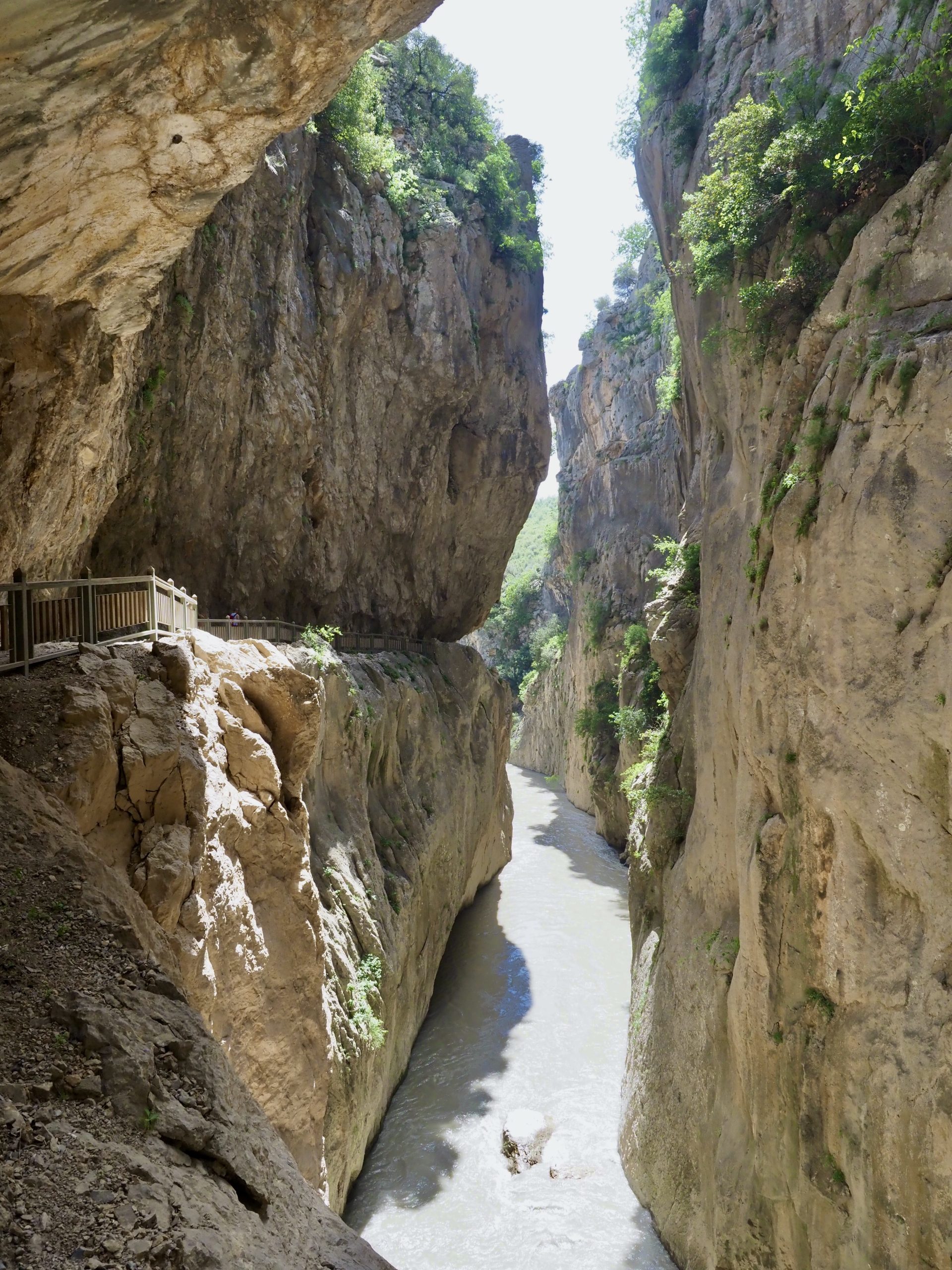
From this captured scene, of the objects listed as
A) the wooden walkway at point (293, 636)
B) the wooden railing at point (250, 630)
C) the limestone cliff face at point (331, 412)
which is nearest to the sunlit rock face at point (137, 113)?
the limestone cliff face at point (331, 412)

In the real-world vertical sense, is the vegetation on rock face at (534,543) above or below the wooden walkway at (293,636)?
above

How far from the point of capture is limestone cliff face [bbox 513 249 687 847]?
124 feet

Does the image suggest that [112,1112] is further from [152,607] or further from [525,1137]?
[525,1137]

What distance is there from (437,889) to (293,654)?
10.2 metres

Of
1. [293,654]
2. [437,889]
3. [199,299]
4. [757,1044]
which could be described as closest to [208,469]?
[199,299]

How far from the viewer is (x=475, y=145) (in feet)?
98.1

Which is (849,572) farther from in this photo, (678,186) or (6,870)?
(678,186)

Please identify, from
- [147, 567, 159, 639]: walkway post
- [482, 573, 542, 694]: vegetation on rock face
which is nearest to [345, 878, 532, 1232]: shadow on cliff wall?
[147, 567, 159, 639]: walkway post

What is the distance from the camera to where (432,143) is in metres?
28.1

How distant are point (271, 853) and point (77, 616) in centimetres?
365

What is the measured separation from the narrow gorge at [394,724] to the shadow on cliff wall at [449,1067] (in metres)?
0.12

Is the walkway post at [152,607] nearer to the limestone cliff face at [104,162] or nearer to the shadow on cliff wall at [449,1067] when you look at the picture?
the limestone cliff face at [104,162]

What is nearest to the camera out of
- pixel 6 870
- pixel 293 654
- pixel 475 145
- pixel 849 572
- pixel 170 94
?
pixel 6 870

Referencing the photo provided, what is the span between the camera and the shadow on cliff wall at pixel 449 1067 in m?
13.8
